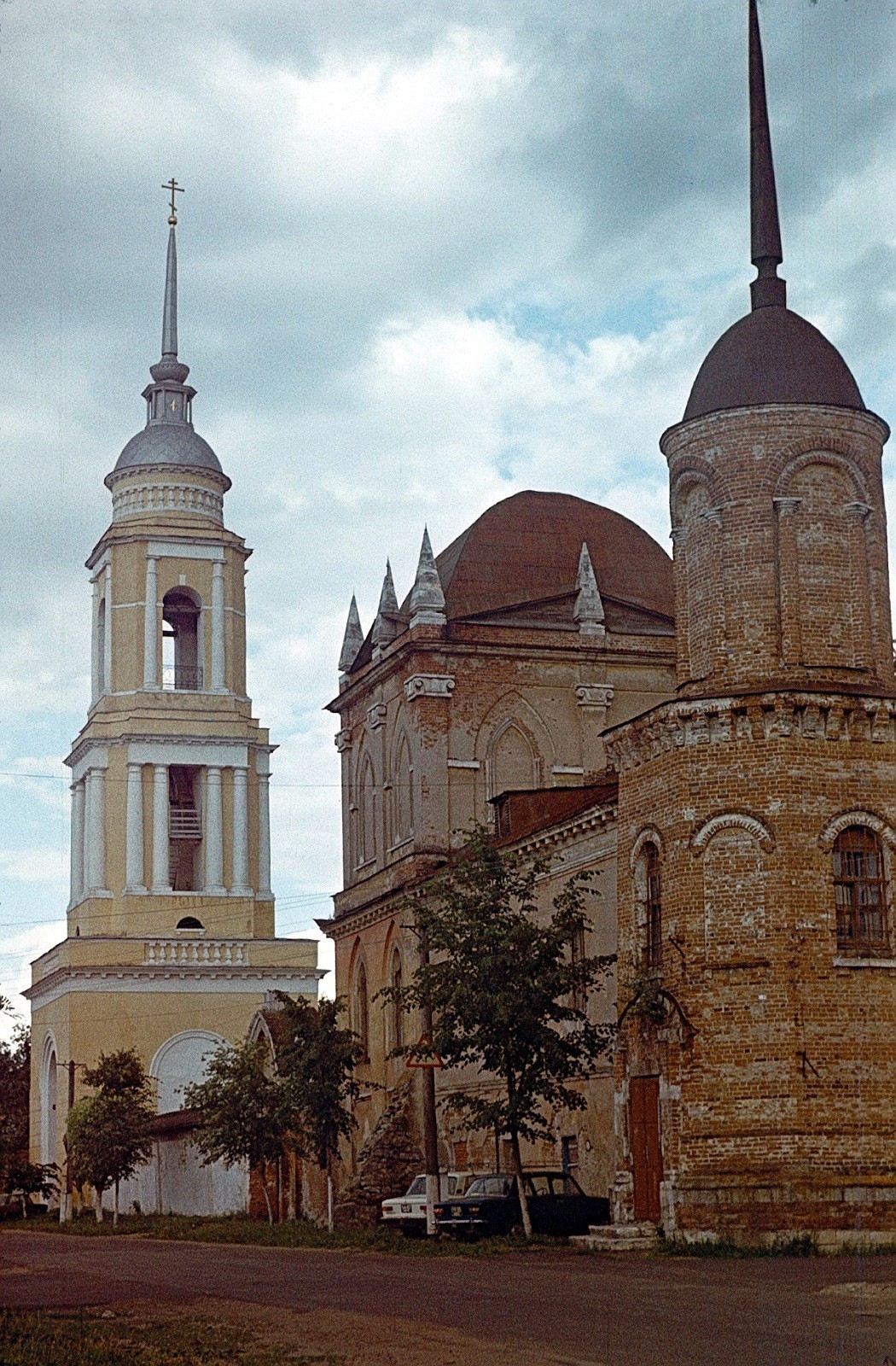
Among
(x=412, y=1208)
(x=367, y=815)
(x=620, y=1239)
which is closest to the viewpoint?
(x=620, y=1239)

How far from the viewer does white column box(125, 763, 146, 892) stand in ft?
233

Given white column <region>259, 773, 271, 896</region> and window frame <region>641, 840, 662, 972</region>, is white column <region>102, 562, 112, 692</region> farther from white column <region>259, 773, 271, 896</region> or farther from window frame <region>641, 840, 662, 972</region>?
window frame <region>641, 840, 662, 972</region>

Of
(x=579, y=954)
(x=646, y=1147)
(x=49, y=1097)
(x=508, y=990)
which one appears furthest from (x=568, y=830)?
(x=49, y=1097)

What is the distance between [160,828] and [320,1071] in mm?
28910

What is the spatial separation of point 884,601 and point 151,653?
4438 centimetres

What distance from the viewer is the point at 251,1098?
48250mm

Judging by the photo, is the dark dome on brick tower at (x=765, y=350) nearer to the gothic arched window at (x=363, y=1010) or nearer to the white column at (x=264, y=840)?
the gothic arched window at (x=363, y=1010)

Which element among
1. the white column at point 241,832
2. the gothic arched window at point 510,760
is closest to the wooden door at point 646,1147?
the gothic arched window at point 510,760

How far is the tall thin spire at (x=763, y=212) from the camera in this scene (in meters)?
33.2

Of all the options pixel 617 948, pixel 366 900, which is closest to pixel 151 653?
pixel 366 900

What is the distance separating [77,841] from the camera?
74812mm

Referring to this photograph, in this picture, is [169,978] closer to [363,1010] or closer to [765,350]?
[363,1010]

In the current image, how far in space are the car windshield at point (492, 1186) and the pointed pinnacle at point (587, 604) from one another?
18276 mm

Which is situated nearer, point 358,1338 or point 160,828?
point 358,1338
